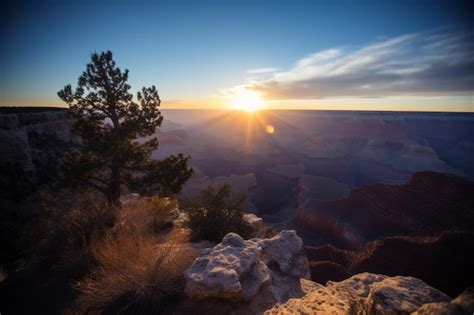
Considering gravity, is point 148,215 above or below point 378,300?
below

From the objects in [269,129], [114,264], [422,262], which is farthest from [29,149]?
[269,129]

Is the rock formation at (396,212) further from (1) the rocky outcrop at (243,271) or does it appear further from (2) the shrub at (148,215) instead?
(2) the shrub at (148,215)

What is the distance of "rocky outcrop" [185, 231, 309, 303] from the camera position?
3.47 metres

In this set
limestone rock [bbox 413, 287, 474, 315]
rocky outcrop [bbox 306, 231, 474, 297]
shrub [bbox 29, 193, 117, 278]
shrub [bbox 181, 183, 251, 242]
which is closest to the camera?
limestone rock [bbox 413, 287, 474, 315]

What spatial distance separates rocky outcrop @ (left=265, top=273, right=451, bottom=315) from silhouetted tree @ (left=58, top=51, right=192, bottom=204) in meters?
8.28

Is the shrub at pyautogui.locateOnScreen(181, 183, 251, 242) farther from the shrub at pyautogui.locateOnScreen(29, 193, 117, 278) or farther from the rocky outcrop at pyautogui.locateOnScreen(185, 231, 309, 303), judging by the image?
the shrub at pyautogui.locateOnScreen(29, 193, 117, 278)

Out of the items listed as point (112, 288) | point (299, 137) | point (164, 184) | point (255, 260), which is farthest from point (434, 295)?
point (299, 137)

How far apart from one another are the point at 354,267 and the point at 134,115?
12176 mm

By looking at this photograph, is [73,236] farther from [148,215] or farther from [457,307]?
[457,307]

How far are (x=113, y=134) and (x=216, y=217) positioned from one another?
610cm

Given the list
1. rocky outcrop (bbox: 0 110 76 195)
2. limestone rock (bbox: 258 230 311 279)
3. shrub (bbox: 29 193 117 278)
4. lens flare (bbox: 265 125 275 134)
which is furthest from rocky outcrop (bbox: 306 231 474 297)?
lens flare (bbox: 265 125 275 134)

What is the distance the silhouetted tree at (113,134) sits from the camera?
949 cm

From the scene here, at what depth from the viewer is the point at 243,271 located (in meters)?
3.88

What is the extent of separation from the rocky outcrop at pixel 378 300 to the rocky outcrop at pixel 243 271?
62cm
